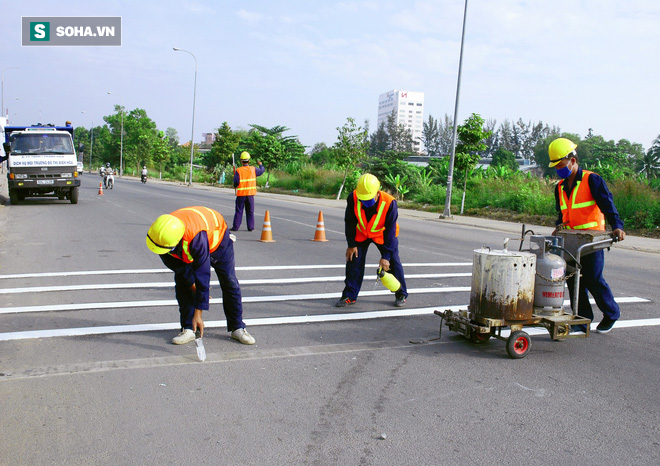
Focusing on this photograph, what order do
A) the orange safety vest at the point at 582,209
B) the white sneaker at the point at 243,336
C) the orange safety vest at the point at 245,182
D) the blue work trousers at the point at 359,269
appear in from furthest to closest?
the orange safety vest at the point at 245,182
the blue work trousers at the point at 359,269
the orange safety vest at the point at 582,209
the white sneaker at the point at 243,336

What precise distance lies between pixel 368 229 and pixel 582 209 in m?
2.27

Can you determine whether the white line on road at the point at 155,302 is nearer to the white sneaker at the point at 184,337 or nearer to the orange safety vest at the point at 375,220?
the orange safety vest at the point at 375,220

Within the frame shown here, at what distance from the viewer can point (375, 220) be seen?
659cm

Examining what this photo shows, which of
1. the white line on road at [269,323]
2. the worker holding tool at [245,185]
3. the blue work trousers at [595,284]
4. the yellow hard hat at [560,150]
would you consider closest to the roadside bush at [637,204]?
the worker holding tool at [245,185]

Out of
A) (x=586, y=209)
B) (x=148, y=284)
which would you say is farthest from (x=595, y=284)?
(x=148, y=284)

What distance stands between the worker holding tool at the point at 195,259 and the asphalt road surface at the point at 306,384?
25 centimetres

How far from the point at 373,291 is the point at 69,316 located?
12.4ft

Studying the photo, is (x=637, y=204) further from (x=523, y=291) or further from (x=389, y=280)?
(x=523, y=291)

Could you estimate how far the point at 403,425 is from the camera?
3701 mm

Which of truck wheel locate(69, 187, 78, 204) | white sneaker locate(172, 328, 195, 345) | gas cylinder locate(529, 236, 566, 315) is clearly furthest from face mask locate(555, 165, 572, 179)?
truck wheel locate(69, 187, 78, 204)

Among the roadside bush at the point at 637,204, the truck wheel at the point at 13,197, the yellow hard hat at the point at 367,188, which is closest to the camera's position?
the yellow hard hat at the point at 367,188

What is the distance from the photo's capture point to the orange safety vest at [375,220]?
6547 millimetres

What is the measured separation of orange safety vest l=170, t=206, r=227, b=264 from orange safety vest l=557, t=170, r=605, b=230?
11.4 ft

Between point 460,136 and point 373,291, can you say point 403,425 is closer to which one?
point 373,291
